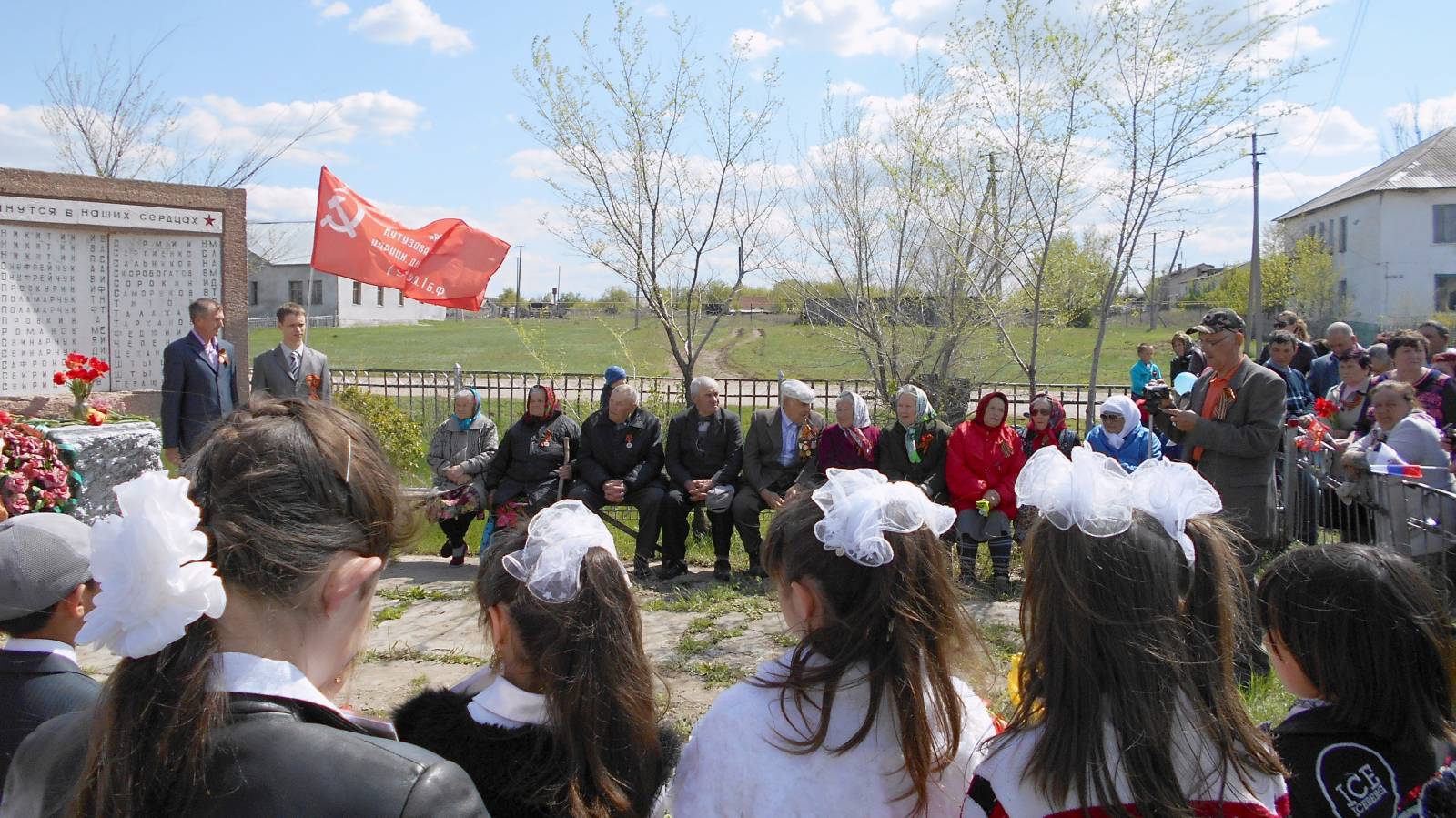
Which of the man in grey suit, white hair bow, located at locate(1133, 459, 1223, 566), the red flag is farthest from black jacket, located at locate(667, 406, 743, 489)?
white hair bow, located at locate(1133, 459, 1223, 566)

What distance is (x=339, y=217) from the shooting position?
749 centimetres

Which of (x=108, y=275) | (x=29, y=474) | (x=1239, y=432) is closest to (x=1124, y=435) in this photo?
(x=1239, y=432)

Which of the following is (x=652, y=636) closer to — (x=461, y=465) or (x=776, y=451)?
(x=776, y=451)

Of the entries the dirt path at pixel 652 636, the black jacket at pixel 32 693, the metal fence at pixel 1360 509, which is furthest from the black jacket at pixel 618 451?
the black jacket at pixel 32 693

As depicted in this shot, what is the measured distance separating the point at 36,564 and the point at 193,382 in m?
4.93

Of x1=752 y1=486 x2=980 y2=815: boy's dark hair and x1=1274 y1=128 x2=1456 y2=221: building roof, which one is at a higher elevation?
x1=1274 y1=128 x2=1456 y2=221: building roof

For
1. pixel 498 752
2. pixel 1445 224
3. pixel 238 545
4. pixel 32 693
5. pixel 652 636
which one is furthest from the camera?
pixel 1445 224

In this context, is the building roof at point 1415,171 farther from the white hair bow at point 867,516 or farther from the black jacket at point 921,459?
the white hair bow at point 867,516

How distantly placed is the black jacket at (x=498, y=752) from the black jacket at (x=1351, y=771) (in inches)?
46.4

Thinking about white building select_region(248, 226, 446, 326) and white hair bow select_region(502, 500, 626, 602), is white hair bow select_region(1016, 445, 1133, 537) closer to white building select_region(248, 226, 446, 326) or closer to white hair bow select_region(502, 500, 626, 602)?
white hair bow select_region(502, 500, 626, 602)

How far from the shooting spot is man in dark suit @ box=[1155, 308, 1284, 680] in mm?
4457

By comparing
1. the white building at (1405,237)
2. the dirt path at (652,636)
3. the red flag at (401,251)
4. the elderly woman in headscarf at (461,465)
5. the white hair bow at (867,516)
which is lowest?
the dirt path at (652,636)

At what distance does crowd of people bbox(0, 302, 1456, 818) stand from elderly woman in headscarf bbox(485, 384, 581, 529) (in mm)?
5230

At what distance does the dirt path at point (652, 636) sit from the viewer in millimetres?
4754
